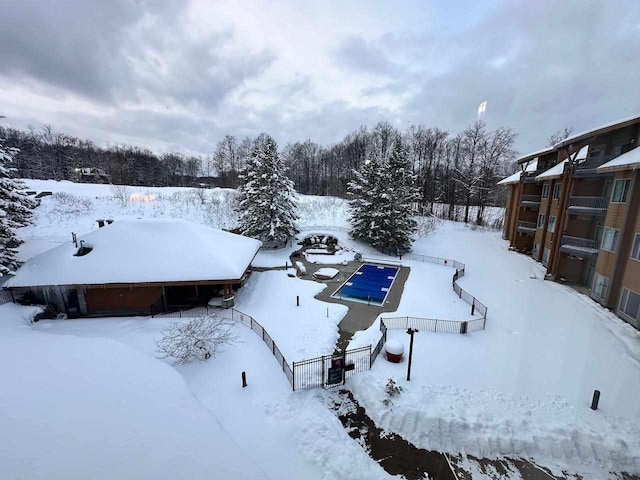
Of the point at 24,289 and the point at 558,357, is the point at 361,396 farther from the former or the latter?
the point at 24,289

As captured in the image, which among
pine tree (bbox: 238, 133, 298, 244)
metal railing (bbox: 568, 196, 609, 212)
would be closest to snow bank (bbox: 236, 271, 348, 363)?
pine tree (bbox: 238, 133, 298, 244)

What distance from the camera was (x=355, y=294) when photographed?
20.5 m

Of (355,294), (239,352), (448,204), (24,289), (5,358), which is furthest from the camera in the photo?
(448,204)

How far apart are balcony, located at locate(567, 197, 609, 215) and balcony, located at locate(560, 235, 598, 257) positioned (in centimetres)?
192

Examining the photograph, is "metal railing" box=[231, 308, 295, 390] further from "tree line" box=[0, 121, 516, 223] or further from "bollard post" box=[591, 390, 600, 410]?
"tree line" box=[0, 121, 516, 223]

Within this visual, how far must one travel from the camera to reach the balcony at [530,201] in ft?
97.2

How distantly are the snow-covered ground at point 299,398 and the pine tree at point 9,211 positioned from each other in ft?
13.0

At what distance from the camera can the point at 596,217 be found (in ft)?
66.7

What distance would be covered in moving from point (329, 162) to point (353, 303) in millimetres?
60166

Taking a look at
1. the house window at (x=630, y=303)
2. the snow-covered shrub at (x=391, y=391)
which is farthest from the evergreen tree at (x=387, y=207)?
the snow-covered shrub at (x=391, y=391)

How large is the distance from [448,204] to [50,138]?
83.6 meters

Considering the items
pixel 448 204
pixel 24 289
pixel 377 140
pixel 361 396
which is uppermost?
pixel 377 140

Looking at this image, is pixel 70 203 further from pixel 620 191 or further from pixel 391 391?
pixel 620 191

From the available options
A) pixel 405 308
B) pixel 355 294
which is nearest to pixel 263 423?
pixel 405 308
